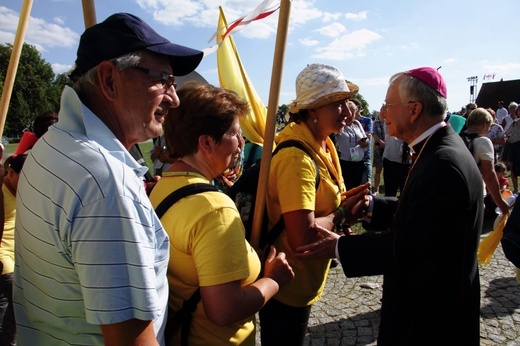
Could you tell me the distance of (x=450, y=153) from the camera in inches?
74.5

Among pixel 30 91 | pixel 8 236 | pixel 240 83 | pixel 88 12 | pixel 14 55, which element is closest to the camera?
pixel 88 12

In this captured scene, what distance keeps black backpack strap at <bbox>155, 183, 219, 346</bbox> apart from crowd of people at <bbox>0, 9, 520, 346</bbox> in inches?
0.5

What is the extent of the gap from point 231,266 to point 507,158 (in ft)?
33.3

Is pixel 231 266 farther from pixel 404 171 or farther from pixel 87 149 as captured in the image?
pixel 404 171

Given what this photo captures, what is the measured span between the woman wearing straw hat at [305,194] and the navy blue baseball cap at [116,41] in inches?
43.1

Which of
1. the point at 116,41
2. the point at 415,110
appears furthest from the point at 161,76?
the point at 415,110

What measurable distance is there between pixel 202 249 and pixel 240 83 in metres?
3.05

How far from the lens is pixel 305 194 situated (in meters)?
2.10

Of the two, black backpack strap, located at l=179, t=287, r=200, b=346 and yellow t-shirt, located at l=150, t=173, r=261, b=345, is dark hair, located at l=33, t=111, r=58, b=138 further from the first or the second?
black backpack strap, located at l=179, t=287, r=200, b=346

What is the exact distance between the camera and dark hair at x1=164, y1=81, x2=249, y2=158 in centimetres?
170

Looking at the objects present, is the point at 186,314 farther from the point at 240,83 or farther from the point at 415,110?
the point at 240,83

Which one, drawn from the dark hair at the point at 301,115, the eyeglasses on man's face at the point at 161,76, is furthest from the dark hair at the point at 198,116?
the dark hair at the point at 301,115

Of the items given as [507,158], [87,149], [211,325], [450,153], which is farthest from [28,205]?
[507,158]

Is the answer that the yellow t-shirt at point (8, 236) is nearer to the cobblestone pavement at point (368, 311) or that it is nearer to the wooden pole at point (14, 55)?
the wooden pole at point (14, 55)
